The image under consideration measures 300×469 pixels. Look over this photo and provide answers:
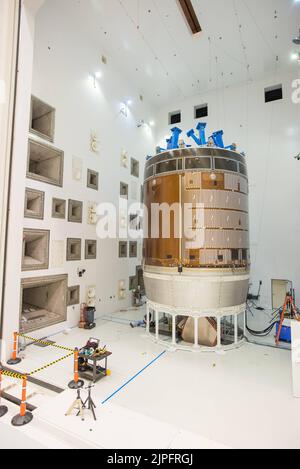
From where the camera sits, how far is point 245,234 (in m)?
9.92

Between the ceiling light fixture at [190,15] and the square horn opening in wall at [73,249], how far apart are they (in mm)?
9270

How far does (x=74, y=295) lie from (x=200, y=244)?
5.99 meters

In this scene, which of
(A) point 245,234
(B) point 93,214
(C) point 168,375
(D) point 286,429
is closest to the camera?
(D) point 286,429

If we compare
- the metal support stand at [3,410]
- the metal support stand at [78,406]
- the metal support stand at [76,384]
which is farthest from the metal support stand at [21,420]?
the metal support stand at [76,384]

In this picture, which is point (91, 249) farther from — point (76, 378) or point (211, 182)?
point (76, 378)

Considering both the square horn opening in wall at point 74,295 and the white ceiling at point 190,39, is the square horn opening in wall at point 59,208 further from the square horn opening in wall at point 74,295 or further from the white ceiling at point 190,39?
the white ceiling at point 190,39

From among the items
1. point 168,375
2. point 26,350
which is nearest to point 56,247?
point 26,350

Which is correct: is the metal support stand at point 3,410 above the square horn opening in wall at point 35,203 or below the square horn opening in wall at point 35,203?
below

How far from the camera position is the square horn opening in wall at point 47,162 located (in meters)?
10.00

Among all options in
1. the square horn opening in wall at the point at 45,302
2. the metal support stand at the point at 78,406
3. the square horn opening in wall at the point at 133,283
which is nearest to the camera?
the metal support stand at the point at 78,406

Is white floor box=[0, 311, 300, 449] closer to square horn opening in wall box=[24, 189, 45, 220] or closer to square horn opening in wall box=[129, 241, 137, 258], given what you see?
square horn opening in wall box=[24, 189, 45, 220]

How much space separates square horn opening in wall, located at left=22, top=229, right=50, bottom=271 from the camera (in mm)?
9452

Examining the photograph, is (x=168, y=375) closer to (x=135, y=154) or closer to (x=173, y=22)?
(x=135, y=154)

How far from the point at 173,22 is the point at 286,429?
1609 cm
